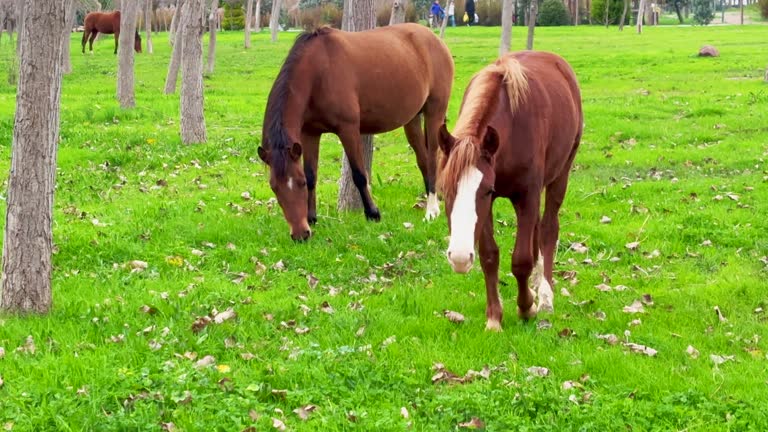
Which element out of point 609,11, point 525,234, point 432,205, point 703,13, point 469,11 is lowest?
point 432,205

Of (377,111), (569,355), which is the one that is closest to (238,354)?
(569,355)

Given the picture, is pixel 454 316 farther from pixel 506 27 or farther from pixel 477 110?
pixel 506 27

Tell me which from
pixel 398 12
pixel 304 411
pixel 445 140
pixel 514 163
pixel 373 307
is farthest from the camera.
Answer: pixel 398 12

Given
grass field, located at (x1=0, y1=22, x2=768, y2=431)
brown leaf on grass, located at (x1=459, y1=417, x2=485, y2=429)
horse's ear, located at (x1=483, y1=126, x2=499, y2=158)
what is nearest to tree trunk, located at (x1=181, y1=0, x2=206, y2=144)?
grass field, located at (x1=0, y1=22, x2=768, y2=431)

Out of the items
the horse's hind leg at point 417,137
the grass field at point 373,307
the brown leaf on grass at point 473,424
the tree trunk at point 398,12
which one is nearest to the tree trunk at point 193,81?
the grass field at point 373,307

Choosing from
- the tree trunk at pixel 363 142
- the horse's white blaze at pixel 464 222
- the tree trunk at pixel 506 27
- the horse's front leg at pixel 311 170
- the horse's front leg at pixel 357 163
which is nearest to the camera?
the horse's white blaze at pixel 464 222

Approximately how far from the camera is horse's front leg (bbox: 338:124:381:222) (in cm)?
919

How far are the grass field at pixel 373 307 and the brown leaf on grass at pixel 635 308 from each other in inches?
3.1

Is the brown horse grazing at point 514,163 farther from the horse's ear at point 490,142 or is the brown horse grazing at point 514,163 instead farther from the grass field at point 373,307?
the grass field at point 373,307

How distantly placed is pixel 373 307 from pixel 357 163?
301cm

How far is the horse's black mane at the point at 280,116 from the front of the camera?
8.29 metres

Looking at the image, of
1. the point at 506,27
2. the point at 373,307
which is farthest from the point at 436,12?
the point at 373,307

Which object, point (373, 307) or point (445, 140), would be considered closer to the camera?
point (445, 140)

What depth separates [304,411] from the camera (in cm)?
477
